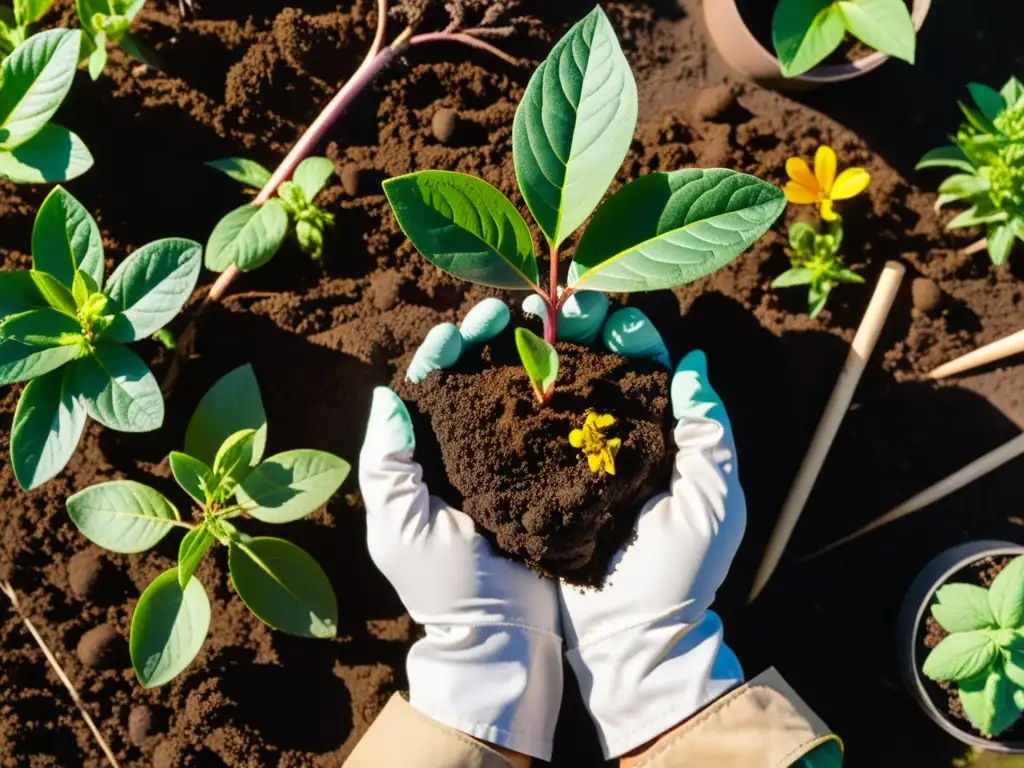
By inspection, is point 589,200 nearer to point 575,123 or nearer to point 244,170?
point 575,123

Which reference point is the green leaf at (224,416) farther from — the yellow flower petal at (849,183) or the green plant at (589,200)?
the yellow flower petal at (849,183)

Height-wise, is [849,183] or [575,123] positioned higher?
[575,123]

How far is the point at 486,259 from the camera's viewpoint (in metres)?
1.23

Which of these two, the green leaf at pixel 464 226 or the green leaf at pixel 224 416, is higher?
the green leaf at pixel 464 226

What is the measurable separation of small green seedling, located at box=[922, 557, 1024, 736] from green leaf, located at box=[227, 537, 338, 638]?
1.14 m

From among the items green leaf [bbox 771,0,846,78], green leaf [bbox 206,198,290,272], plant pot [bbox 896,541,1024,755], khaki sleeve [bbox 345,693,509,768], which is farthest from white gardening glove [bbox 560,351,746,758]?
green leaf [bbox 206,198,290,272]

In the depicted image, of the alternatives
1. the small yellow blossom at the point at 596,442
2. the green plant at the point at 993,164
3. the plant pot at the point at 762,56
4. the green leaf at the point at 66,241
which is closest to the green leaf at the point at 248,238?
the green leaf at the point at 66,241

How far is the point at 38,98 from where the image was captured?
1.42m

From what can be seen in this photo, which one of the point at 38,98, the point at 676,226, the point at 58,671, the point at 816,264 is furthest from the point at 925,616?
the point at 38,98

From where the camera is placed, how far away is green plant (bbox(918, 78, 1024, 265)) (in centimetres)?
154

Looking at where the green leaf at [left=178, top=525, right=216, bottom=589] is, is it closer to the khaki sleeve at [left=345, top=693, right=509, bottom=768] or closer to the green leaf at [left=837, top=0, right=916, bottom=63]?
the khaki sleeve at [left=345, top=693, right=509, bottom=768]

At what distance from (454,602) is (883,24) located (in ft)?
4.50

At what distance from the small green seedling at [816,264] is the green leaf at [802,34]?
0.33 m

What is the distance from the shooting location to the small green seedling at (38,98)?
4.62 ft
